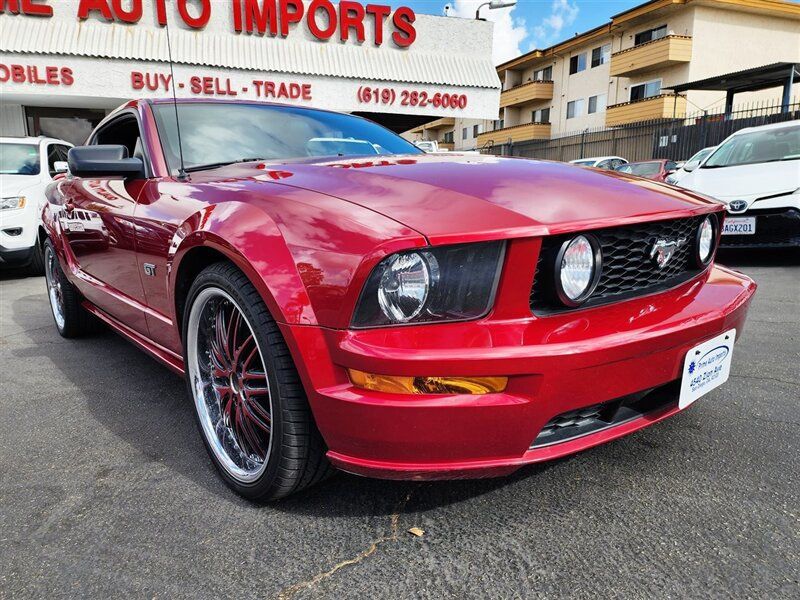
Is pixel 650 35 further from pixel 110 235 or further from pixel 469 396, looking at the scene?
pixel 469 396

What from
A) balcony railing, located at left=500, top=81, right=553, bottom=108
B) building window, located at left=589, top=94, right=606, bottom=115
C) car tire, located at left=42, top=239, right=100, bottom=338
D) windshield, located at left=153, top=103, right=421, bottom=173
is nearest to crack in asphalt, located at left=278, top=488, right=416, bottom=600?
windshield, located at left=153, top=103, right=421, bottom=173

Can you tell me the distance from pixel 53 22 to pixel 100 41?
98 centimetres

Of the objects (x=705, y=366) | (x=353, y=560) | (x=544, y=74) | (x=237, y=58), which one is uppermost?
(x=544, y=74)

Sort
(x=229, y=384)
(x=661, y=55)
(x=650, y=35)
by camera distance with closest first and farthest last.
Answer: (x=229, y=384)
(x=661, y=55)
(x=650, y=35)

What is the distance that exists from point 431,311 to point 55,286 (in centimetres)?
353

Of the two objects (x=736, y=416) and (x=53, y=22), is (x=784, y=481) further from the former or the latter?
(x=53, y=22)

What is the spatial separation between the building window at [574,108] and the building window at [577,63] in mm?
1562

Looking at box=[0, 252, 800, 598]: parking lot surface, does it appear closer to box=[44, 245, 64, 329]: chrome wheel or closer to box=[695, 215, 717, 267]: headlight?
box=[695, 215, 717, 267]: headlight

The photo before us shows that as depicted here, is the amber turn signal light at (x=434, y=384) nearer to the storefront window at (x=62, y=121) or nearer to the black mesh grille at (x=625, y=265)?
the black mesh grille at (x=625, y=265)

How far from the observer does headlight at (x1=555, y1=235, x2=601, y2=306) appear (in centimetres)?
141

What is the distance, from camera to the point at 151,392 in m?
2.69

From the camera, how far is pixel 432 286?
1.33 meters

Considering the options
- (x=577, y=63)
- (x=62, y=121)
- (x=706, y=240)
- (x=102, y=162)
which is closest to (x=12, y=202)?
(x=102, y=162)

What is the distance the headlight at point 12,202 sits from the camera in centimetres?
620
